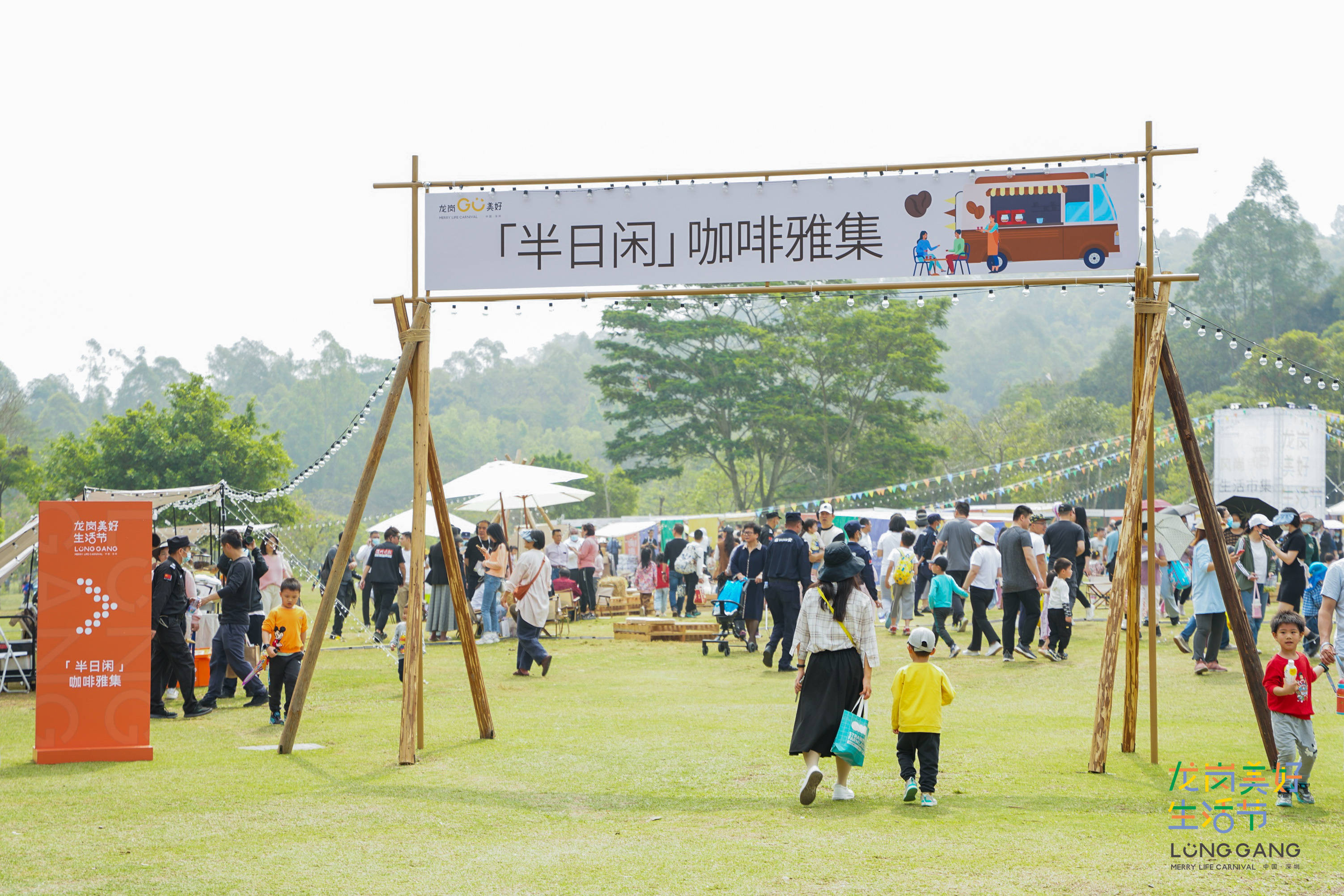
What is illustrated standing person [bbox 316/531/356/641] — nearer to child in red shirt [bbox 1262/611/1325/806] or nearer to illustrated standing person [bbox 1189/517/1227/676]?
illustrated standing person [bbox 1189/517/1227/676]

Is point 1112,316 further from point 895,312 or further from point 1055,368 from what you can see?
point 895,312

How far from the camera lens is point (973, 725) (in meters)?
8.70

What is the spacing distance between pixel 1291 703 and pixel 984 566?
7.34m

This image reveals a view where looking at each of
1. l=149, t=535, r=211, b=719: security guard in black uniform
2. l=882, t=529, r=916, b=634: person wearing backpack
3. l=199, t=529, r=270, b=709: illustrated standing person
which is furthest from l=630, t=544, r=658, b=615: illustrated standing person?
l=149, t=535, r=211, b=719: security guard in black uniform

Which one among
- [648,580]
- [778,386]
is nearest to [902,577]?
[648,580]

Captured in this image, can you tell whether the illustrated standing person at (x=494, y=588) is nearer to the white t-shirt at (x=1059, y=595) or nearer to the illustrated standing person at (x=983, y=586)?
the illustrated standing person at (x=983, y=586)

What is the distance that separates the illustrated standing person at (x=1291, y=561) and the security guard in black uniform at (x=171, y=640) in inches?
453

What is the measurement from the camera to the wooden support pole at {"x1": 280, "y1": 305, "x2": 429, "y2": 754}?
25.3 ft

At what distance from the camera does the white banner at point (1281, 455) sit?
28359 mm

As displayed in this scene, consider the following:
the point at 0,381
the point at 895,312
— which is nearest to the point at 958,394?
the point at 895,312

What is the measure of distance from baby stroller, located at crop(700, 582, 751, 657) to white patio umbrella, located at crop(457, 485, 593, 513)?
13.0 ft

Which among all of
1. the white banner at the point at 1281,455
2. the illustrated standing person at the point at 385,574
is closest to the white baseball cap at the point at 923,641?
the illustrated standing person at the point at 385,574

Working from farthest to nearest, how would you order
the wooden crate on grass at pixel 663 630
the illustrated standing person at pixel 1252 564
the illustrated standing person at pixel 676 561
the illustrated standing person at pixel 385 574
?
1. the illustrated standing person at pixel 676 561
2. the illustrated standing person at pixel 385 574
3. the wooden crate on grass at pixel 663 630
4. the illustrated standing person at pixel 1252 564

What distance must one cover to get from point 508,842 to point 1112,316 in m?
140
